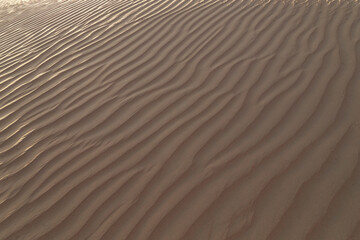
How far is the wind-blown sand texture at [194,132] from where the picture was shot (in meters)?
1.75

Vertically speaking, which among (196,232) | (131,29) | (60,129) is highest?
(131,29)

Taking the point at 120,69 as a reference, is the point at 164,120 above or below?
below

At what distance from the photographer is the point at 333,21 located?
133 inches

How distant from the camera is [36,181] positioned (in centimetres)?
215

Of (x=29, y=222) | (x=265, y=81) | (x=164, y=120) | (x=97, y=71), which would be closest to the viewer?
(x=29, y=222)

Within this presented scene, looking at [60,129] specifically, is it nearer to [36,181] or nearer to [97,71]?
[36,181]

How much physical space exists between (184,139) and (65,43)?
274 cm

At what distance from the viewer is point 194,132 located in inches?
89.1

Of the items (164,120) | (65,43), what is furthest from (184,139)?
(65,43)

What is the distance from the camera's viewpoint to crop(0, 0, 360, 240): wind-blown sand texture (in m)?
1.75

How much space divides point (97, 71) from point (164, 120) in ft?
4.20

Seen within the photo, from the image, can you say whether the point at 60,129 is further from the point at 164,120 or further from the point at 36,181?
the point at 164,120

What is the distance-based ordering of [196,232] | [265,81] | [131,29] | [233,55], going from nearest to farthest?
[196,232]
[265,81]
[233,55]
[131,29]

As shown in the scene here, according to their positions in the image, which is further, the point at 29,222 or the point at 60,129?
the point at 60,129
